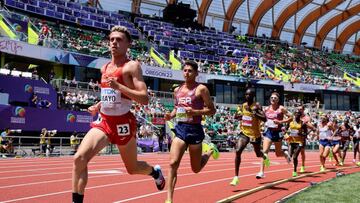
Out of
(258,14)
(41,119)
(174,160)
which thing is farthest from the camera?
(258,14)

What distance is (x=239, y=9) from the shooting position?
60.4 meters

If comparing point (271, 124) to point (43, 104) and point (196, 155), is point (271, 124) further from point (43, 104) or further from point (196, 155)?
point (43, 104)

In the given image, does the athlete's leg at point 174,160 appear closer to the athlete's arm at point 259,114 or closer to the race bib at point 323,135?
the athlete's arm at point 259,114

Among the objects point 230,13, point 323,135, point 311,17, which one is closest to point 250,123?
point 323,135

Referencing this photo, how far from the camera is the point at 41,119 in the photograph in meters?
22.8

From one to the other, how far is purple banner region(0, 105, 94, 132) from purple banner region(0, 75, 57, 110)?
90cm

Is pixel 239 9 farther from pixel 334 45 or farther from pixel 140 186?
pixel 140 186

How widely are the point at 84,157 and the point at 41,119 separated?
18767 millimetres

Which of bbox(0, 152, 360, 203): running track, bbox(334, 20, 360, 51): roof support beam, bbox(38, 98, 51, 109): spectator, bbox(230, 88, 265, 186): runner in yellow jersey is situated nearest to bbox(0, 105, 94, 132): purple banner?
bbox(38, 98, 51, 109): spectator

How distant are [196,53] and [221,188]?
37892 mm

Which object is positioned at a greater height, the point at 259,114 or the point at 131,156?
the point at 259,114

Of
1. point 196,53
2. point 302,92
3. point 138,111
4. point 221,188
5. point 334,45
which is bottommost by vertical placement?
point 221,188

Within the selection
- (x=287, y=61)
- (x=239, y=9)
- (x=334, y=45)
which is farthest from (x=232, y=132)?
(x=334, y=45)

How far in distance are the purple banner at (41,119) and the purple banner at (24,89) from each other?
2.95 ft
